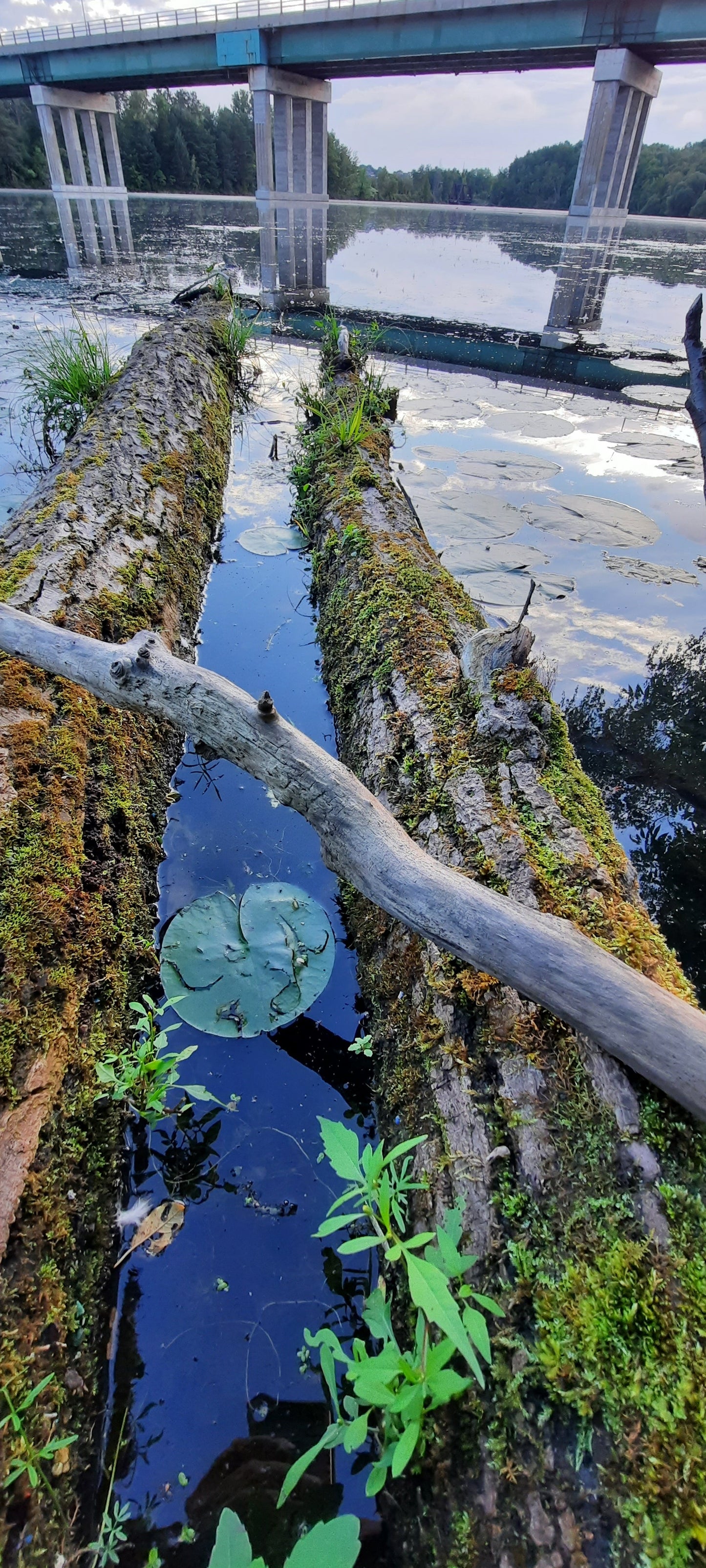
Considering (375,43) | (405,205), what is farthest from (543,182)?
(375,43)

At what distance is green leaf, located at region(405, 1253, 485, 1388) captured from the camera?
0.83 m

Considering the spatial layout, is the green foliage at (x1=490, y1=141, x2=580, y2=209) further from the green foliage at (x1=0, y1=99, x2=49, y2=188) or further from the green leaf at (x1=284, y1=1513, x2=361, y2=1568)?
the green leaf at (x1=284, y1=1513, x2=361, y2=1568)

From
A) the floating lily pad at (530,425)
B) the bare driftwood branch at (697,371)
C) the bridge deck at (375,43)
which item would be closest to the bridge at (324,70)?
the bridge deck at (375,43)

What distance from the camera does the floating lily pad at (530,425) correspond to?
6.11 meters

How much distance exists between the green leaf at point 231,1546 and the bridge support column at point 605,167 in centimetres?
1688

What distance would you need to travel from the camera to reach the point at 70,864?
1738 millimetres

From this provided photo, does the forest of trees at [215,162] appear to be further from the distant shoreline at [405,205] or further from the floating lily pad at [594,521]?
the floating lily pad at [594,521]

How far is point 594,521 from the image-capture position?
4617 mm

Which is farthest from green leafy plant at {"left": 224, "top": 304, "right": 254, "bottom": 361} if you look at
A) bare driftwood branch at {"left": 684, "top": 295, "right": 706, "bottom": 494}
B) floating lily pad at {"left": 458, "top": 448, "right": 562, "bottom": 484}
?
bare driftwood branch at {"left": 684, "top": 295, "right": 706, "bottom": 494}

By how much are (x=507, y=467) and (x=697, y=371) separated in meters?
2.86

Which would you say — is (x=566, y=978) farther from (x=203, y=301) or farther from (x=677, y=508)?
(x=203, y=301)

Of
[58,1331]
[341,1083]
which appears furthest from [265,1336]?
[341,1083]

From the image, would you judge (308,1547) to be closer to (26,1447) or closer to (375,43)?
(26,1447)

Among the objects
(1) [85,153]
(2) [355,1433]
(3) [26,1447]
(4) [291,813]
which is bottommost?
(4) [291,813]
